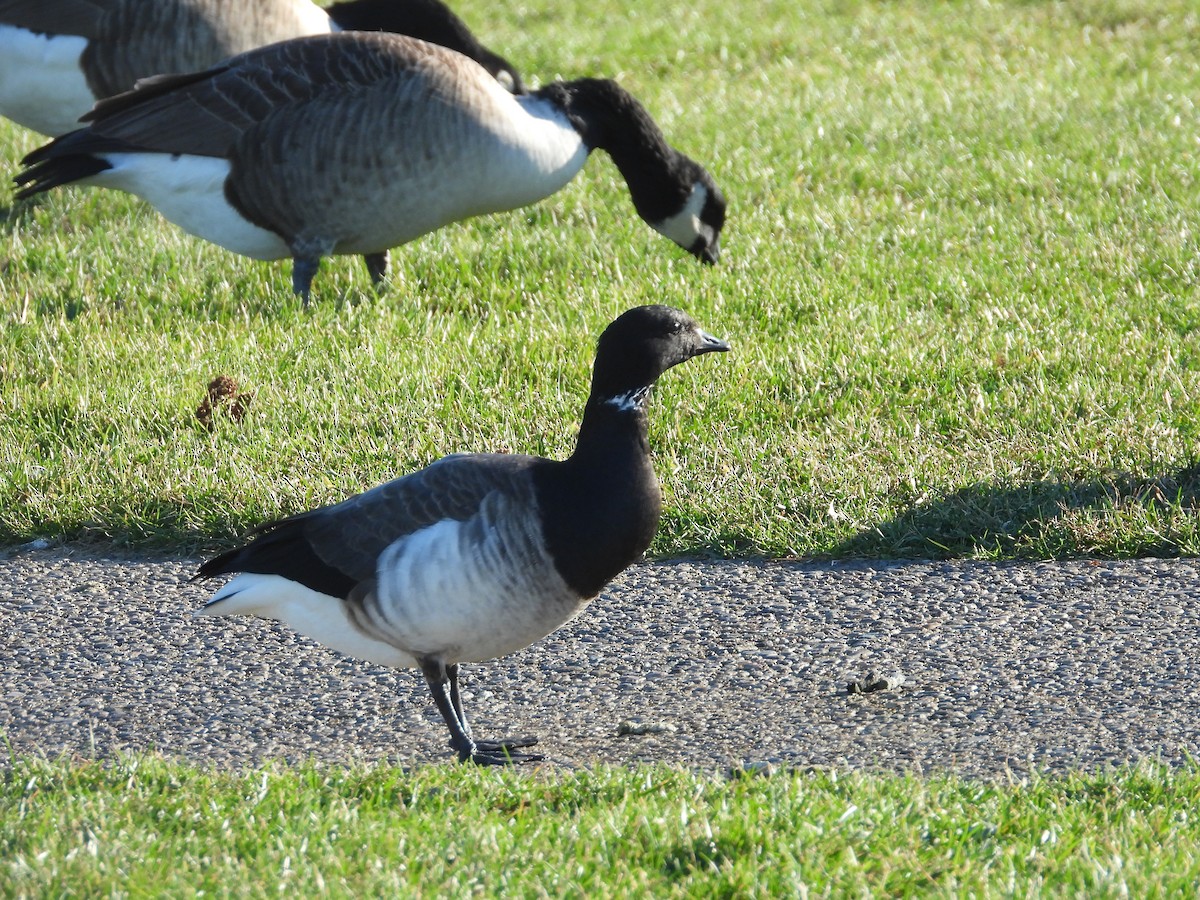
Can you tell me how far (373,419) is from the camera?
6480mm

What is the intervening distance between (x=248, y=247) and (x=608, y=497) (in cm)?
447

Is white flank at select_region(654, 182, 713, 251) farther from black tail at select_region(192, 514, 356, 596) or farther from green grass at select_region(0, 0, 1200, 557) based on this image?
black tail at select_region(192, 514, 356, 596)

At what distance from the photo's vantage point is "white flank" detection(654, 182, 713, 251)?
8.34 m

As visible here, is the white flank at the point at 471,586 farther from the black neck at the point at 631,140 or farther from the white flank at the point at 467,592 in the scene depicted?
the black neck at the point at 631,140

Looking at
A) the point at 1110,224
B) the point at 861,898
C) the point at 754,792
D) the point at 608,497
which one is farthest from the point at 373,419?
the point at 1110,224

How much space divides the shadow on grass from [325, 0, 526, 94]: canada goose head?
534cm

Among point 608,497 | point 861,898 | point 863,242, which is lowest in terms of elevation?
point 863,242

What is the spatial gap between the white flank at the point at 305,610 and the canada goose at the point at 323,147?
366cm

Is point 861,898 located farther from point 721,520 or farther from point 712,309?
point 712,309

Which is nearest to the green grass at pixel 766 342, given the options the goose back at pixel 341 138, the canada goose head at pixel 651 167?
the canada goose head at pixel 651 167

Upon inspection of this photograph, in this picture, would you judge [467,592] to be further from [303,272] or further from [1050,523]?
[303,272]

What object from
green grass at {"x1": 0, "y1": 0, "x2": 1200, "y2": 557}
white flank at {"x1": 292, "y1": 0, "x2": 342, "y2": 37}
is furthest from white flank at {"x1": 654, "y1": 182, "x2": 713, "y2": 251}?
white flank at {"x1": 292, "y1": 0, "x2": 342, "y2": 37}

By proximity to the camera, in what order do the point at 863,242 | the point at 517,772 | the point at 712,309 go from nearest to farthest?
the point at 517,772 → the point at 712,309 → the point at 863,242

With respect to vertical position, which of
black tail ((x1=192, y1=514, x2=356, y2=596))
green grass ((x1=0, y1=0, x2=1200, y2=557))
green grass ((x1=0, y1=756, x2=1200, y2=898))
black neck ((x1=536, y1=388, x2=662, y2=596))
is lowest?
green grass ((x1=0, y1=0, x2=1200, y2=557))
